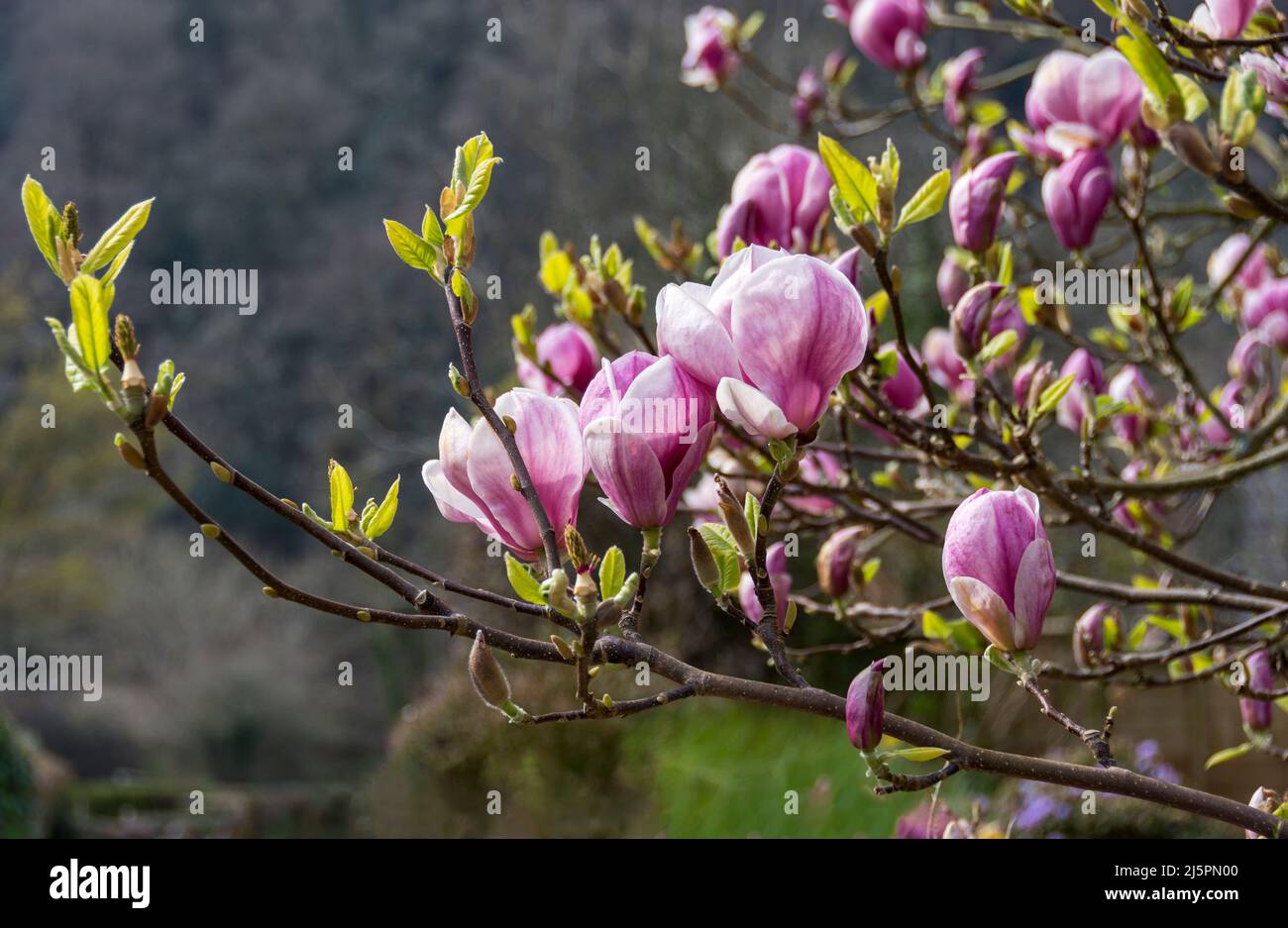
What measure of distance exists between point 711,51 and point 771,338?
1577 millimetres

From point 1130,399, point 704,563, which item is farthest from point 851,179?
point 1130,399

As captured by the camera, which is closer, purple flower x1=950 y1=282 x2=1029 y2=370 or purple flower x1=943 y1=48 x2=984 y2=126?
purple flower x1=950 y1=282 x2=1029 y2=370

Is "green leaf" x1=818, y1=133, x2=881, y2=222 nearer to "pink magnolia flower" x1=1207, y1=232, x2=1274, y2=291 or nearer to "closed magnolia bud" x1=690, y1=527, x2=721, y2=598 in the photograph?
"closed magnolia bud" x1=690, y1=527, x2=721, y2=598

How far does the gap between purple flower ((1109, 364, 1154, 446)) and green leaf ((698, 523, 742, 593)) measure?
103 centimetres

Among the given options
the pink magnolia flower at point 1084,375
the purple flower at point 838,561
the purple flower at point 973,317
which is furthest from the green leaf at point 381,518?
the pink magnolia flower at point 1084,375

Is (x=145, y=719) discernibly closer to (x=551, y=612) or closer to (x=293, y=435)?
(x=293, y=435)

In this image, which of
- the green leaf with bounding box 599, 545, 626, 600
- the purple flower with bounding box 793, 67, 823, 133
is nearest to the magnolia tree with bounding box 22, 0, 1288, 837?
the green leaf with bounding box 599, 545, 626, 600

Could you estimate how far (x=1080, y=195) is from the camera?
1102 millimetres

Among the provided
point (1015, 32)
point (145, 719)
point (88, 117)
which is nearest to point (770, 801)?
point (1015, 32)

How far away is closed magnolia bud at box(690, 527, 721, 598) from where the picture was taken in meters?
0.58

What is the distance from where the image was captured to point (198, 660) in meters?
10.3

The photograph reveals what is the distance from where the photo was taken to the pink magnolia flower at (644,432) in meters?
0.57

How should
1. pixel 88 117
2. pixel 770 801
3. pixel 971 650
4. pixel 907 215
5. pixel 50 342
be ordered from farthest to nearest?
pixel 88 117 < pixel 50 342 < pixel 770 801 < pixel 971 650 < pixel 907 215
